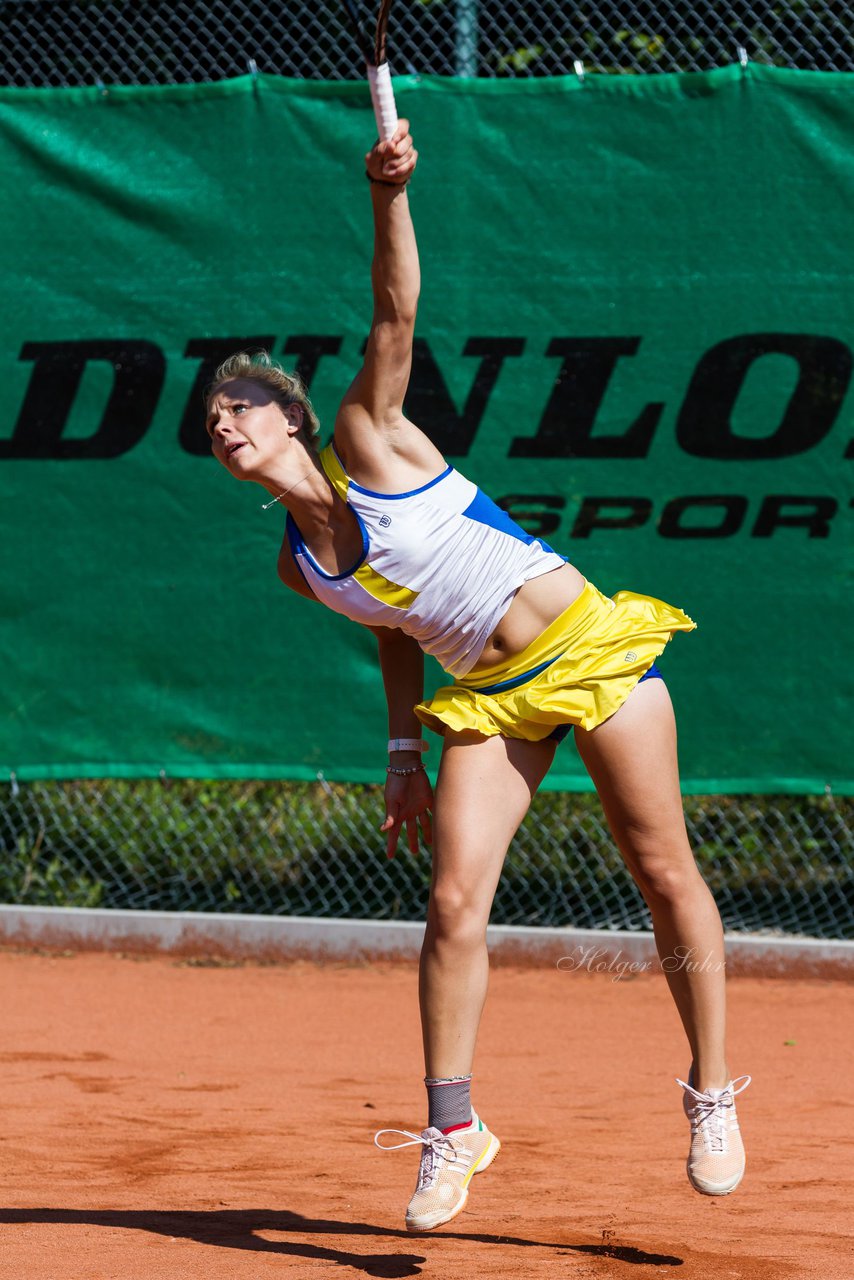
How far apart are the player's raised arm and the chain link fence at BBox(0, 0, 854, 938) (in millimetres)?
3070

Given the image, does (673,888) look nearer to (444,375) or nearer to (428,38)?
(444,375)

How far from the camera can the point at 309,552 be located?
2.96m

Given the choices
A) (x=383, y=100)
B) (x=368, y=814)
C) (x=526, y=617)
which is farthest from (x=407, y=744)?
(x=368, y=814)

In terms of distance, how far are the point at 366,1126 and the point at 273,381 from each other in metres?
1.88

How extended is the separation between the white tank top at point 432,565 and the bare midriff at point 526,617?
2cm

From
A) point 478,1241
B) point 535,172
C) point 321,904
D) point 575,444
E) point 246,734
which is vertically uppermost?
point 535,172

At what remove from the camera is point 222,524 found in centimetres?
568

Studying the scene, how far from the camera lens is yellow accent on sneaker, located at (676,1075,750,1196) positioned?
291 centimetres

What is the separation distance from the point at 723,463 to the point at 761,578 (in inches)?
15.6

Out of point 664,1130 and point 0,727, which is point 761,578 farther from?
point 0,727

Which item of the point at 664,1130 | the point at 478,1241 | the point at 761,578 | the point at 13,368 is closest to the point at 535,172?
the point at 761,578

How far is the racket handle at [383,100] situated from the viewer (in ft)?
8.87

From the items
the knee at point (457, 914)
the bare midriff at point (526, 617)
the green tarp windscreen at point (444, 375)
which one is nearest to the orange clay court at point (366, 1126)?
the knee at point (457, 914)

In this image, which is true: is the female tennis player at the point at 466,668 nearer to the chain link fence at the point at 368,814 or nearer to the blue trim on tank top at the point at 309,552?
the blue trim on tank top at the point at 309,552
